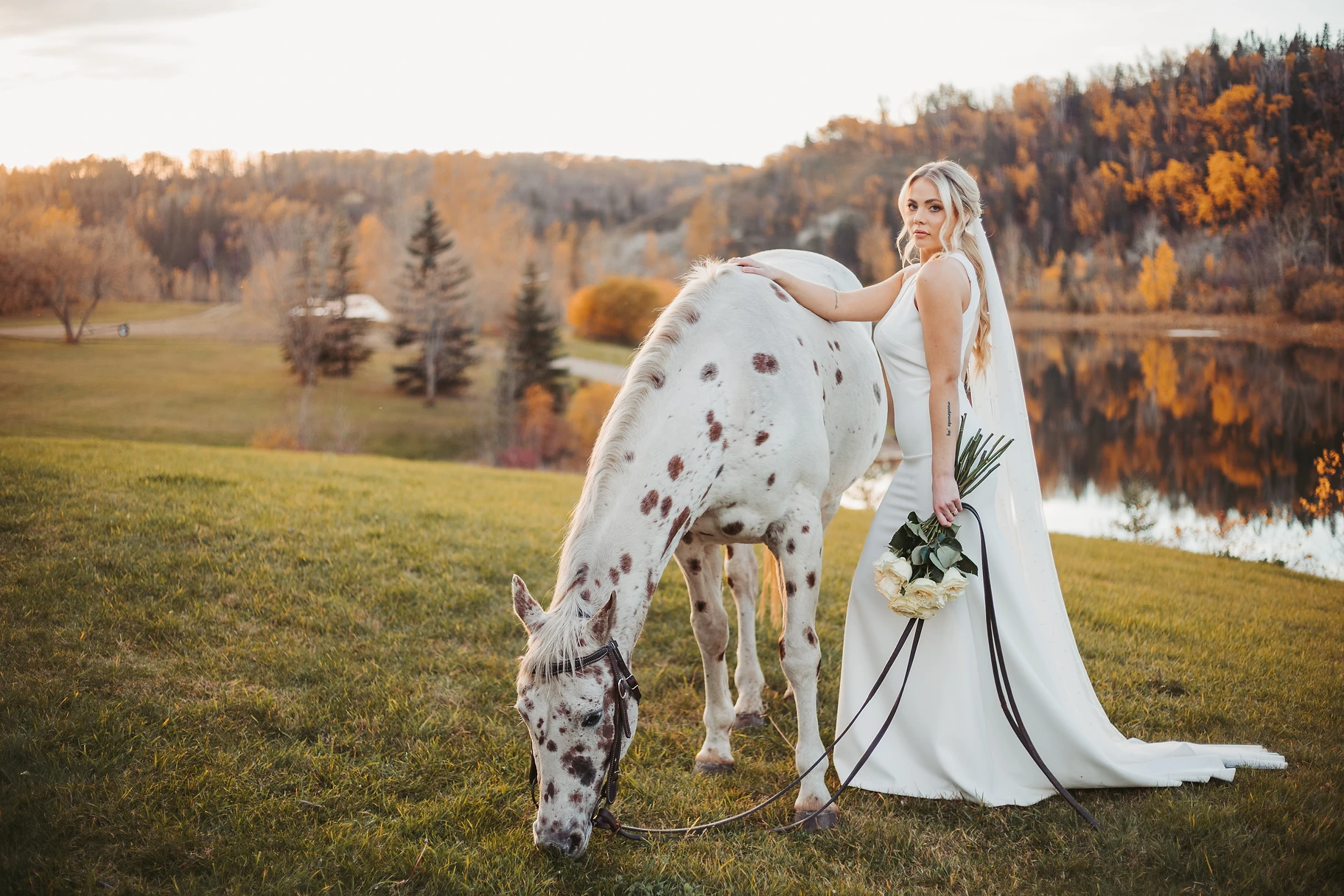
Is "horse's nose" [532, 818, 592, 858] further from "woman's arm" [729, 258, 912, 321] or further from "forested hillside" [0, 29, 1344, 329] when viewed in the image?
"forested hillside" [0, 29, 1344, 329]

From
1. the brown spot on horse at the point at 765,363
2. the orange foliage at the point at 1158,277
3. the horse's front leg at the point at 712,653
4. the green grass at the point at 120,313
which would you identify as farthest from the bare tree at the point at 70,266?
the orange foliage at the point at 1158,277

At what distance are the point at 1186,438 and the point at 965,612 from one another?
21072mm

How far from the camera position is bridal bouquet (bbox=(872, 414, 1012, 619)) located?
2.97 m

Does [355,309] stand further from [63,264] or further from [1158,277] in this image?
[1158,277]

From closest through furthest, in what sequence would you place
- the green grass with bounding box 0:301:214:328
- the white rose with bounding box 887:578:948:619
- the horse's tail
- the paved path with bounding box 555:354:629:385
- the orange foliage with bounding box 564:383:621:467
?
the white rose with bounding box 887:578:948:619, the horse's tail, the green grass with bounding box 0:301:214:328, the orange foliage with bounding box 564:383:621:467, the paved path with bounding box 555:354:629:385

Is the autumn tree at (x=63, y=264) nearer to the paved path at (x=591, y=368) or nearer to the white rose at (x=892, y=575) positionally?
the white rose at (x=892, y=575)

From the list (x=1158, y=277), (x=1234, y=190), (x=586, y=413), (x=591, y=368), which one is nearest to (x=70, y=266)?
(x=586, y=413)

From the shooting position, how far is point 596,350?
36500 millimetres

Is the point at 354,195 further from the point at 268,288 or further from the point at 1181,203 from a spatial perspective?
the point at 1181,203

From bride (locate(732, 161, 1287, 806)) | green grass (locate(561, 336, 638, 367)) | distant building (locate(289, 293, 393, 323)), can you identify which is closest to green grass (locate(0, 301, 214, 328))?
distant building (locate(289, 293, 393, 323))

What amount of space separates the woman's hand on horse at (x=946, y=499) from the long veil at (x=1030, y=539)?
Result: 0.43 metres

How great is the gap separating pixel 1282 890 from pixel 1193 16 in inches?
833

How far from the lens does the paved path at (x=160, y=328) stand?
10.9 meters

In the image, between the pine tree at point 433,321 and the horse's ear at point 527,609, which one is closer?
the horse's ear at point 527,609
